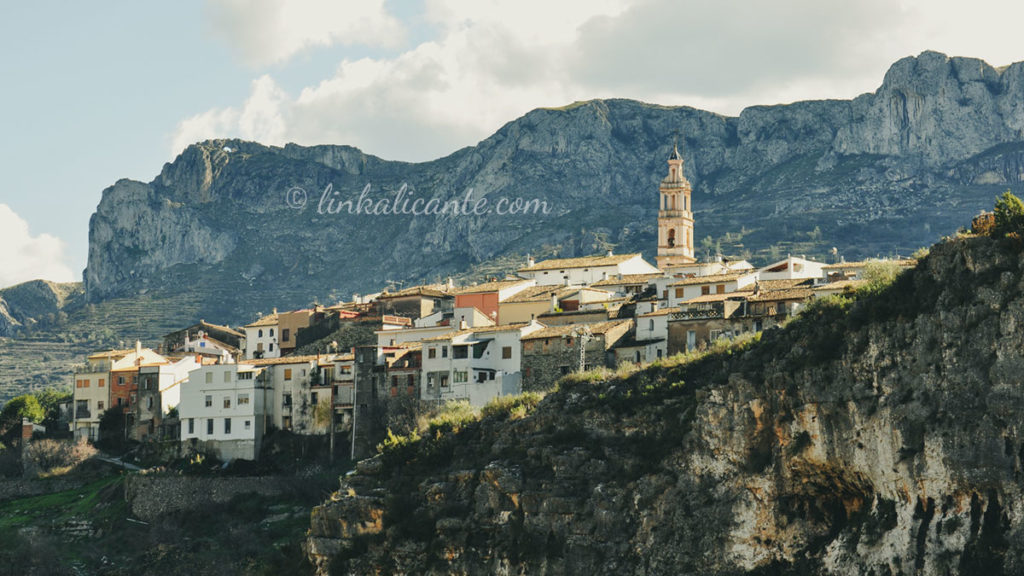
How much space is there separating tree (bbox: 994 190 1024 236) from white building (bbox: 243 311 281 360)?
67333 millimetres

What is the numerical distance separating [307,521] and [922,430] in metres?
37.3

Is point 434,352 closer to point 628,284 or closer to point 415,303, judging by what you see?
point 415,303

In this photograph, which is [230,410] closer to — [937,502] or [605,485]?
[605,485]

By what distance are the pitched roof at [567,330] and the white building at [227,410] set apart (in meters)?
17.1

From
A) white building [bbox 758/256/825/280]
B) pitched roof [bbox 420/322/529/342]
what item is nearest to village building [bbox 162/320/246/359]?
pitched roof [bbox 420/322/529/342]

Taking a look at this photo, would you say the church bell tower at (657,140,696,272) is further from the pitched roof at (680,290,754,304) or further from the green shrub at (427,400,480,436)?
the green shrub at (427,400,480,436)

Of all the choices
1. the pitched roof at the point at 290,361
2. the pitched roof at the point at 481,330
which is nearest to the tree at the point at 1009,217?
the pitched roof at the point at 481,330

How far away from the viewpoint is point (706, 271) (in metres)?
104

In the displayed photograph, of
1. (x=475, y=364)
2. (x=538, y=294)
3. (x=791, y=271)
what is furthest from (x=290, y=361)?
(x=791, y=271)

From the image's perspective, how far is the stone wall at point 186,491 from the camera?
8412 cm

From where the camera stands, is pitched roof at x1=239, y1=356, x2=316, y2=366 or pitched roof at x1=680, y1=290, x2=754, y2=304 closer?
pitched roof at x1=680, y1=290, x2=754, y2=304

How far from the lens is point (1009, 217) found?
5259 cm

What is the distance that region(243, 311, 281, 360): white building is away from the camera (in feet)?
371

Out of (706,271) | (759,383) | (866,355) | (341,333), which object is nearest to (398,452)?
(759,383)
